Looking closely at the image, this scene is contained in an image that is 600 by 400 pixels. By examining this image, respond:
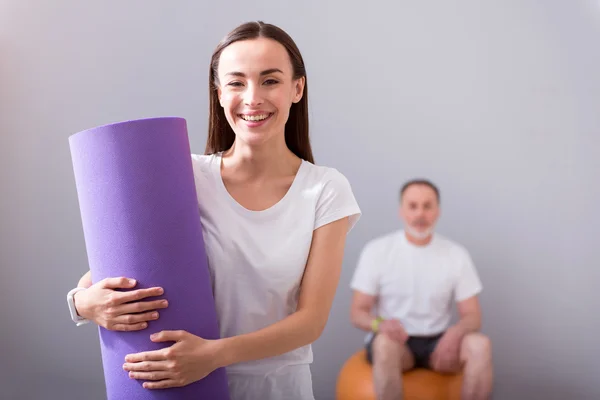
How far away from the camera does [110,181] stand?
4.22 feet

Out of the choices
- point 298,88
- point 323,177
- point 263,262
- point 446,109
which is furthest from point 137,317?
point 446,109

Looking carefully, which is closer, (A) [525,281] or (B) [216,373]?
(B) [216,373]

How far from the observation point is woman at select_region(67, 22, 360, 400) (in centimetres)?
140

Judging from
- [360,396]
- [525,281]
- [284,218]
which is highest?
[284,218]

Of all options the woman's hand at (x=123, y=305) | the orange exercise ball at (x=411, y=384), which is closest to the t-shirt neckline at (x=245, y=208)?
the woman's hand at (x=123, y=305)

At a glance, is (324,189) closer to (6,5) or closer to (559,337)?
(559,337)

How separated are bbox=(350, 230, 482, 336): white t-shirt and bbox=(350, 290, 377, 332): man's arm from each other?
21 millimetres

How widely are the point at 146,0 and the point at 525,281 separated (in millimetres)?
1899

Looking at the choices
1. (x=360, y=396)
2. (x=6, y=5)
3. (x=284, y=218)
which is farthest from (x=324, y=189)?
(x=6, y=5)

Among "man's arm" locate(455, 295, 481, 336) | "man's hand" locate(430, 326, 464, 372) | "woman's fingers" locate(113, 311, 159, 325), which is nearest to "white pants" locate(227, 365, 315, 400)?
"woman's fingers" locate(113, 311, 159, 325)

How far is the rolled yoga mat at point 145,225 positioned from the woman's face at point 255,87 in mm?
153

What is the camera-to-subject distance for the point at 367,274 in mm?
2525

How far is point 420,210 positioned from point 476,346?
0.55 metres

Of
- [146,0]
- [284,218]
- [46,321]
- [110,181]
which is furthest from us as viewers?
[46,321]
